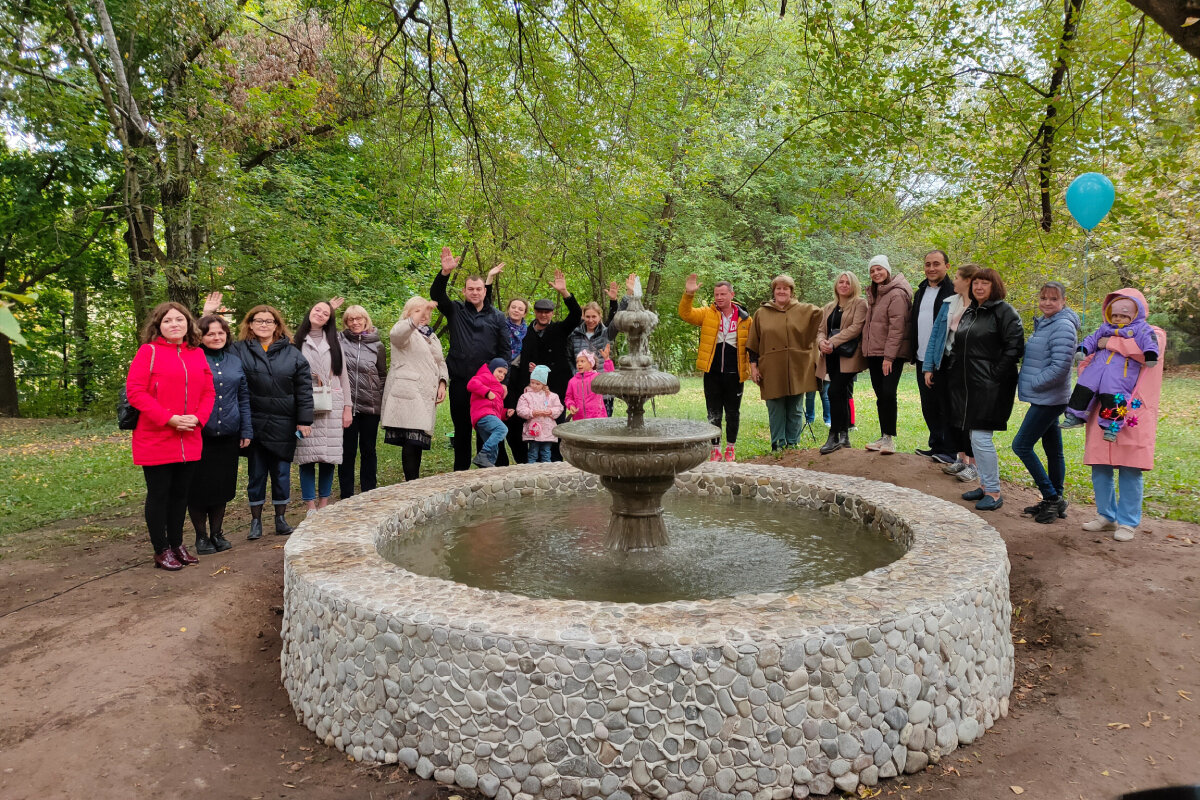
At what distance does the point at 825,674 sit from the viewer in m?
3.04

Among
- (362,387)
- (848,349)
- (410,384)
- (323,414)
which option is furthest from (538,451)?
(848,349)

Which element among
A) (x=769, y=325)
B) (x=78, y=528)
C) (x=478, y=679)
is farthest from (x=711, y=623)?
(x=78, y=528)

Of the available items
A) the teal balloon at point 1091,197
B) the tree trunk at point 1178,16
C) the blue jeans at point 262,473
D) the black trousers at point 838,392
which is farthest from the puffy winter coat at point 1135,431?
the blue jeans at point 262,473

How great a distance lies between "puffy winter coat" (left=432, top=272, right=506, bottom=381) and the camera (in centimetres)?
698

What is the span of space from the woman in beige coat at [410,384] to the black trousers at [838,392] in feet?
13.8

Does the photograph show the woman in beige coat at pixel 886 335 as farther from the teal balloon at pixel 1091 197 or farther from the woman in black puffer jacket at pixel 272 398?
the woman in black puffer jacket at pixel 272 398

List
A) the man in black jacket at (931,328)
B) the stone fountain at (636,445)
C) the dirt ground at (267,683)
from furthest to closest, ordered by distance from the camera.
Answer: the man in black jacket at (931,328), the stone fountain at (636,445), the dirt ground at (267,683)

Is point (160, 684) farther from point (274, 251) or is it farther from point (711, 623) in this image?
point (274, 251)

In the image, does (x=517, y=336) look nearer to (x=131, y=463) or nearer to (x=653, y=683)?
(x=653, y=683)

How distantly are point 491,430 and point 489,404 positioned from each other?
27 centimetres

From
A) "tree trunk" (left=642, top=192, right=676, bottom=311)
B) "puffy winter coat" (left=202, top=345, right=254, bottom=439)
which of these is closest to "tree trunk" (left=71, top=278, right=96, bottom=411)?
"tree trunk" (left=642, top=192, right=676, bottom=311)

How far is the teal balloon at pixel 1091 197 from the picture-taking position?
5.95 metres

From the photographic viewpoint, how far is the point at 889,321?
23.6 feet

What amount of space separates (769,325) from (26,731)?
6921mm
